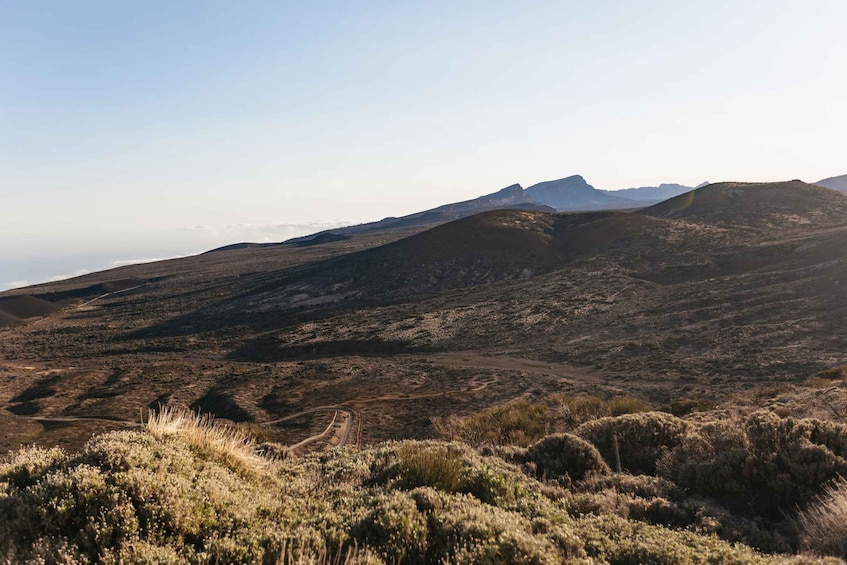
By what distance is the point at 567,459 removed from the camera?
9.22 metres

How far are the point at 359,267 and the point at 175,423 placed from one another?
199ft

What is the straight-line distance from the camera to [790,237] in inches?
1853

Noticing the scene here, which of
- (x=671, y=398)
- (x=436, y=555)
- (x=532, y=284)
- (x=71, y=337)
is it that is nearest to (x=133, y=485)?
(x=436, y=555)

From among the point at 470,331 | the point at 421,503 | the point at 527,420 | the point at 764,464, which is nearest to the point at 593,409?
the point at 527,420

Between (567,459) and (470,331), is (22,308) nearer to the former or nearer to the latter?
(470,331)

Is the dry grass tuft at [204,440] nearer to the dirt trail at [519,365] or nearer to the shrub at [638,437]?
the shrub at [638,437]

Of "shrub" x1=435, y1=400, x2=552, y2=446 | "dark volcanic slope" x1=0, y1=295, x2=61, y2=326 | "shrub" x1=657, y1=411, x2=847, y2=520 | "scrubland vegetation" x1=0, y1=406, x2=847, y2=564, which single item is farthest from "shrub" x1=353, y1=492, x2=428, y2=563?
"dark volcanic slope" x1=0, y1=295, x2=61, y2=326

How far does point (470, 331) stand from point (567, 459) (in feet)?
91.9

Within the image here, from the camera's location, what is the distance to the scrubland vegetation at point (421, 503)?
439 cm

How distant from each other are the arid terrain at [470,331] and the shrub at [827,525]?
6.45 m

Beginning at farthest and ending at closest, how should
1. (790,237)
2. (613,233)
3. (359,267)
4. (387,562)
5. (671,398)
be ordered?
(359,267), (613,233), (790,237), (671,398), (387,562)

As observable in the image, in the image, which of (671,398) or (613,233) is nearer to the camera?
(671,398)

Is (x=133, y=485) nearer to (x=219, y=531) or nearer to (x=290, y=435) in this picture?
(x=219, y=531)

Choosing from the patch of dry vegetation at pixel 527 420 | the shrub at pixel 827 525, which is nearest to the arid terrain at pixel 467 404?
the shrub at pixel 827 525
